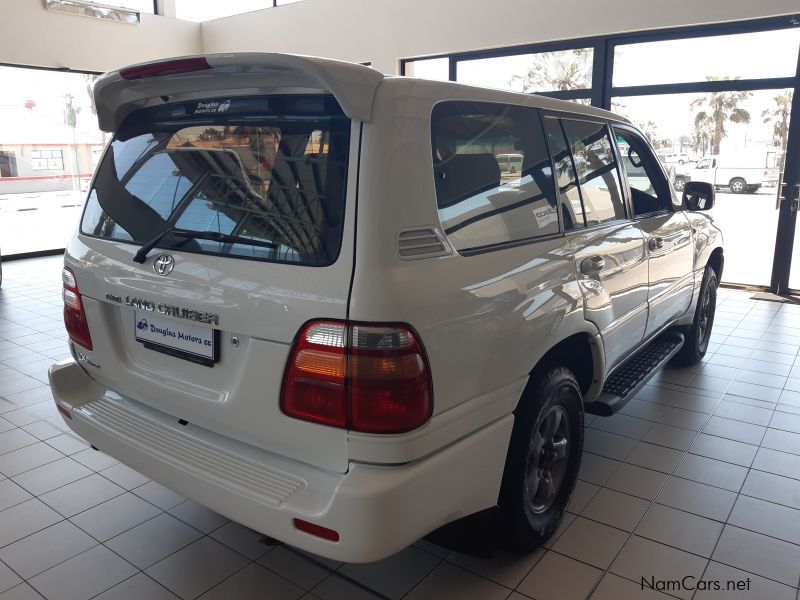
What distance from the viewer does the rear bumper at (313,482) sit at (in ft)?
5.14

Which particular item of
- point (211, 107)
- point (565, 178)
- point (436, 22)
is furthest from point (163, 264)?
point (436, 22)

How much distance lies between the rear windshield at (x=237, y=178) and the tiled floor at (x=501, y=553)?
1.17 m

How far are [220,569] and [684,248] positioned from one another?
9.48 feet

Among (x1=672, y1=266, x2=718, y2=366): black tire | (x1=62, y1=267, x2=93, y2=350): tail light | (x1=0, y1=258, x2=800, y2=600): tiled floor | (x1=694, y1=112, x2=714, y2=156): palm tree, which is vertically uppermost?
(x1=694, y1=112, x2=714, y2=156): palm tree

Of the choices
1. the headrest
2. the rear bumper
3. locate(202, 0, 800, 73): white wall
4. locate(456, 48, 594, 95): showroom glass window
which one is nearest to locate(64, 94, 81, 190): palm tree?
locate(202, 0, 800, 73): white wall

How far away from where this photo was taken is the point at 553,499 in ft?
7.98

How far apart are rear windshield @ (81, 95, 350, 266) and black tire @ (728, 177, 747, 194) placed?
6.51 metres

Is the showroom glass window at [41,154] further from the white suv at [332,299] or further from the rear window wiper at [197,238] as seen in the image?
the rear window wiper at [197,238]

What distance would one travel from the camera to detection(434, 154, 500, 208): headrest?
1783mm

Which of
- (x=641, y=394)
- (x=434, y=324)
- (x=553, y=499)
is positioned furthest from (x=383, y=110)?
(x=641, y=394)

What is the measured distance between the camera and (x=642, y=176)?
337 centimetres

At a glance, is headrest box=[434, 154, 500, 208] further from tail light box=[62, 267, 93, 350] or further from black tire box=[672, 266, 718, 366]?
black tire box=[672, 266, 718, 366]

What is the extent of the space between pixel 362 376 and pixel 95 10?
960cm

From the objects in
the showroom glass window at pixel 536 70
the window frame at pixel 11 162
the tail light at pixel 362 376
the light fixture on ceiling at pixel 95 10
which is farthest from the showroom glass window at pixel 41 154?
the tail light at pixel 362 376
